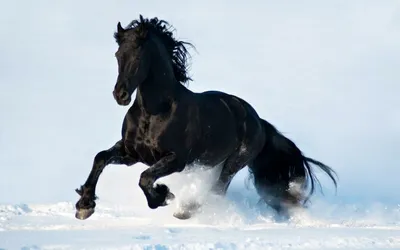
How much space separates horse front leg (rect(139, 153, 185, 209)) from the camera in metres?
7.82

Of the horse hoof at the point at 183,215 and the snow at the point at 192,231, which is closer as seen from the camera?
the snow at the point at 192,231

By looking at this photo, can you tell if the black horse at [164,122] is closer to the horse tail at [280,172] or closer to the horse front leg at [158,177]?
the horse front leg at [158,177]

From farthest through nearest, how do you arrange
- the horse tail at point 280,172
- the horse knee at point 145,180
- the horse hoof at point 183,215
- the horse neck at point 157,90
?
1. the horse tail at point 280,172
2. the horse hoof at point 183,215
3. the horse neck at point 157,90
4. the horse knee at point 145,180

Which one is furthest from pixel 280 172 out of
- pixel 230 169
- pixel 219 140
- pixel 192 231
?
pixel 192 231

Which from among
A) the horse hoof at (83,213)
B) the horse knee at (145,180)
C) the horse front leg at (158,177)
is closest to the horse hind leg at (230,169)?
the horse front leg at (158,177)

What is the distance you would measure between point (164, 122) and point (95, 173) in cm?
86

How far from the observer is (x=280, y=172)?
416 inches

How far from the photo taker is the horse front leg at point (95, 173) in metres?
7.69

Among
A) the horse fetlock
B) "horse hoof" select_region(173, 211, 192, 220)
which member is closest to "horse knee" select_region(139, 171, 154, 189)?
the horse fetlock

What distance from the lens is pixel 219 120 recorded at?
8930 millimetres

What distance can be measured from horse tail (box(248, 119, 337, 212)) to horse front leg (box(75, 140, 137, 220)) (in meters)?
2.57

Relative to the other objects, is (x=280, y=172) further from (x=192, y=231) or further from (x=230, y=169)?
(x=192, y=231)

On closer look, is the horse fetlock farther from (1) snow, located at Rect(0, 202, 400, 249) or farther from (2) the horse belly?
(2) the horse belly

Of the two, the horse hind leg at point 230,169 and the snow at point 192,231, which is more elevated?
the horse hind leg at point 230,169
